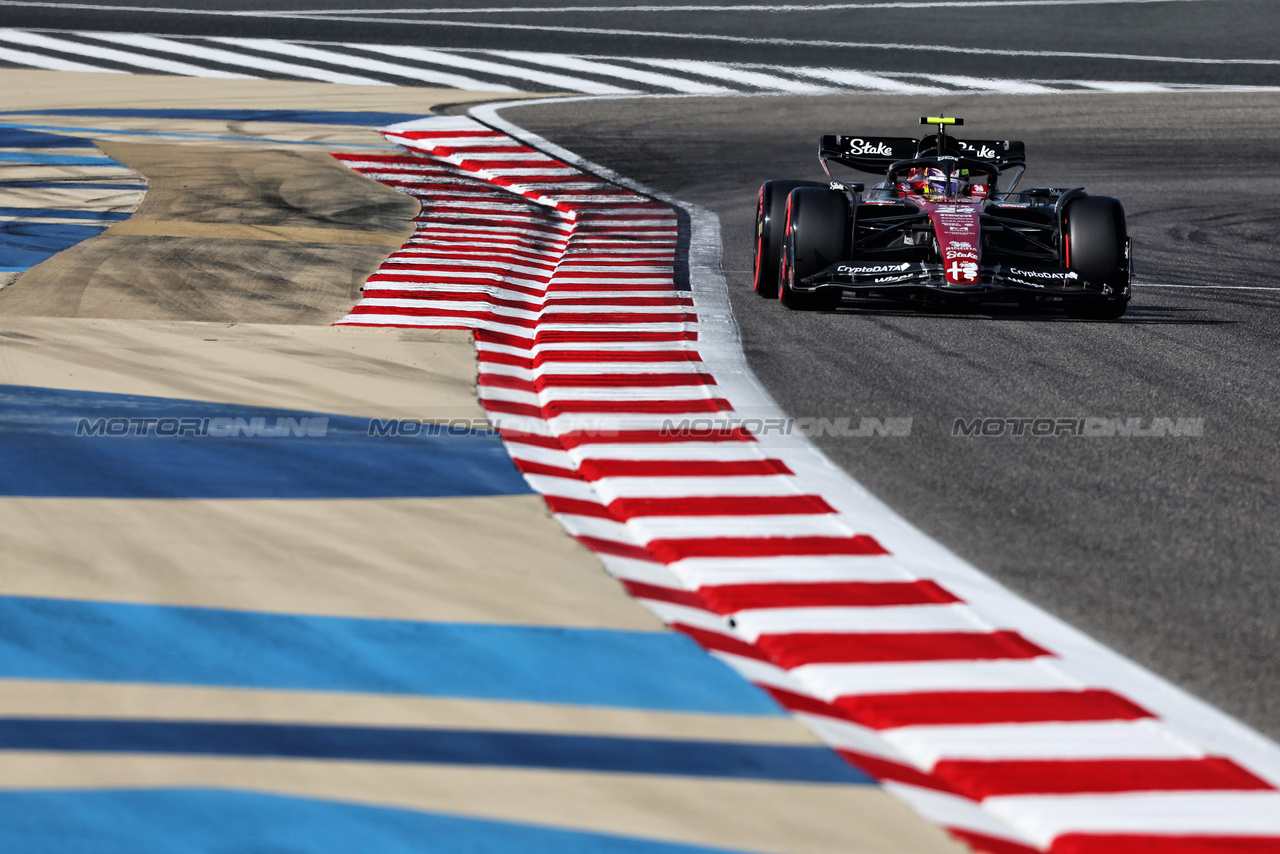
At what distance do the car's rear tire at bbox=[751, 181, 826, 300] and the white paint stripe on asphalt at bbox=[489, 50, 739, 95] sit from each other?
39.6 feet

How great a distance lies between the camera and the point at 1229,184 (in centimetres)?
1627

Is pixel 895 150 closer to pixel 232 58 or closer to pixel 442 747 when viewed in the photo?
pixel 442 747

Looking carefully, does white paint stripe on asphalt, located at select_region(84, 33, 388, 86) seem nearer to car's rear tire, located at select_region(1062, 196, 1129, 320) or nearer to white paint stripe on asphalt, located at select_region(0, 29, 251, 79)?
white paint stripe on asphalt, located at select_region(0, 29, 251, 79)

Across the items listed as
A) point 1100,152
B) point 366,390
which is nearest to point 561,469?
point 366,390

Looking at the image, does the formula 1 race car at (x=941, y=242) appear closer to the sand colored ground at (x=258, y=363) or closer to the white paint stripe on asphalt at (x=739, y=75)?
the sand colored ground at (x=258, y=363)

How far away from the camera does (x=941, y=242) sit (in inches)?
333

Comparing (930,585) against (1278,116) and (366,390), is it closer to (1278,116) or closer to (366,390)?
(366,390)

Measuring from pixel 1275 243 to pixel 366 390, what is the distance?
943 centimetres

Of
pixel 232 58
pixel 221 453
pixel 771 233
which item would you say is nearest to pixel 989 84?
pixel 232 58

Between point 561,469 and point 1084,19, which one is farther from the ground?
point 1084,19

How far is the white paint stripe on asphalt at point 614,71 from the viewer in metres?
21.9

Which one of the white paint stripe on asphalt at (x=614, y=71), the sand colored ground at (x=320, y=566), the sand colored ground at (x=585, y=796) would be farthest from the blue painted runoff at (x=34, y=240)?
the white paint stripe on asphalt at (x=614, y=71)

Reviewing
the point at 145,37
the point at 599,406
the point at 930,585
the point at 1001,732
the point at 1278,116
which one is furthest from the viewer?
the point at 145,37

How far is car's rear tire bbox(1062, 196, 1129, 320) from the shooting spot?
859 cm
